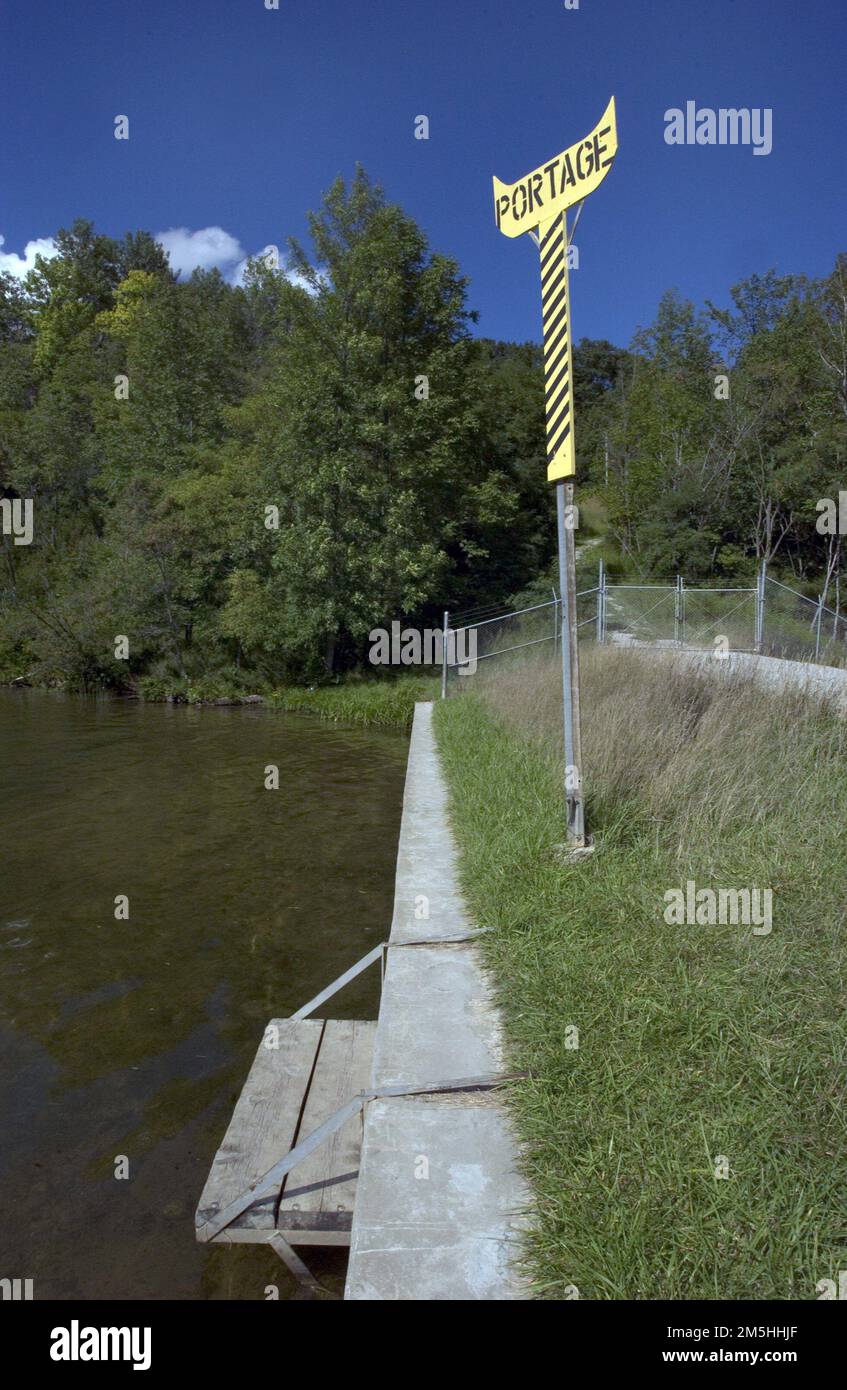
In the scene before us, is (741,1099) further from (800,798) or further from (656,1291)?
(800,798)

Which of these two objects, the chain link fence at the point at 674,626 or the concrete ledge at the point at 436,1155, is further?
the chain link fence at the point at 674,626

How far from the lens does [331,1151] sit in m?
3.76

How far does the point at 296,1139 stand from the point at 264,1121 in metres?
0.23

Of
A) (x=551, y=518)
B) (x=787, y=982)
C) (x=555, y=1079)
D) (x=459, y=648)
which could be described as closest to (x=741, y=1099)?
(x=555, y=1079)

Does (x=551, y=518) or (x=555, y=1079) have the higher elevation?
(x=551, y=518)

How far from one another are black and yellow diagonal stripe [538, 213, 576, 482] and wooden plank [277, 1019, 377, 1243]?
12.0 feet

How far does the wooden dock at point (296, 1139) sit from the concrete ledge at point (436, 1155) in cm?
55

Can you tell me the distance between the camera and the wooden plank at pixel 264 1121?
3.51 meters

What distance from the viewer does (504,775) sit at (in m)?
7.68

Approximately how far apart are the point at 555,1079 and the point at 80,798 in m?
10.6
